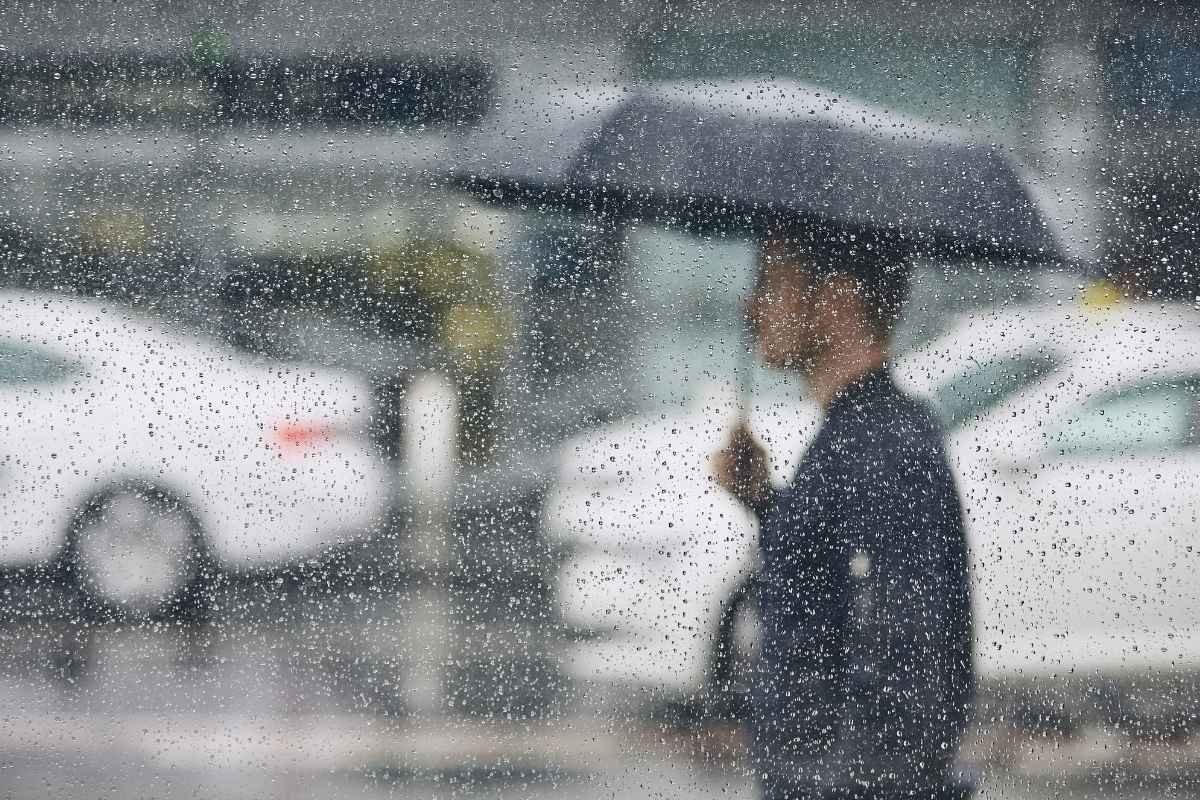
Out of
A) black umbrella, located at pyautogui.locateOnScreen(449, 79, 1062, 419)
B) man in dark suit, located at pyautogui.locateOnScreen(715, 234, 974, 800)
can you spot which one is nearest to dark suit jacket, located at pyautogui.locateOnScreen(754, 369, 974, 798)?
man in dark suit, located at pyautogui.locateOnScreen(715, 234, 974, 800)

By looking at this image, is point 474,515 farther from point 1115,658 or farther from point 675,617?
point 1115,658

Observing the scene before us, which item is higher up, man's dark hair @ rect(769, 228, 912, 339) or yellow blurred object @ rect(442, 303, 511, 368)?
man's dark hair @ rect(769, 228, 912, 339)

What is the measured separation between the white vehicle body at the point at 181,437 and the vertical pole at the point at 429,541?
6 cm

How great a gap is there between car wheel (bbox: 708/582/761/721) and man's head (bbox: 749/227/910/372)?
37 cm

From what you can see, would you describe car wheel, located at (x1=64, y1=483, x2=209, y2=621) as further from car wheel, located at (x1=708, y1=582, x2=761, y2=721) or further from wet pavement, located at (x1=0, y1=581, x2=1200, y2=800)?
car wheel, located at (x1=708, y1=582, x2=761, y2=721)

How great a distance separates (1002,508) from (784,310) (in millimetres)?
439

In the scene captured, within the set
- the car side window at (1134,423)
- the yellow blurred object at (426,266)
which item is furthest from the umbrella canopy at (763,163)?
the car side window at (1134,423)

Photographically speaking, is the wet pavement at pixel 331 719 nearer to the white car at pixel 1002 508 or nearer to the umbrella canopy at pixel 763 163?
the white car at pixel 1002 508

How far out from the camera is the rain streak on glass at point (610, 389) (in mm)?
1823

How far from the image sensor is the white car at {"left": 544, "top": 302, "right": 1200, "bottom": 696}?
1.83 meters

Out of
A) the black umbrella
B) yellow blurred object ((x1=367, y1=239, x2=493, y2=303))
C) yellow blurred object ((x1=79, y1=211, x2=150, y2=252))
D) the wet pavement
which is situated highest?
the black umbrella

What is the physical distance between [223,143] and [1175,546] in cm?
155

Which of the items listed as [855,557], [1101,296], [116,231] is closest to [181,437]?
[116,231]

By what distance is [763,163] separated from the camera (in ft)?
6.10
